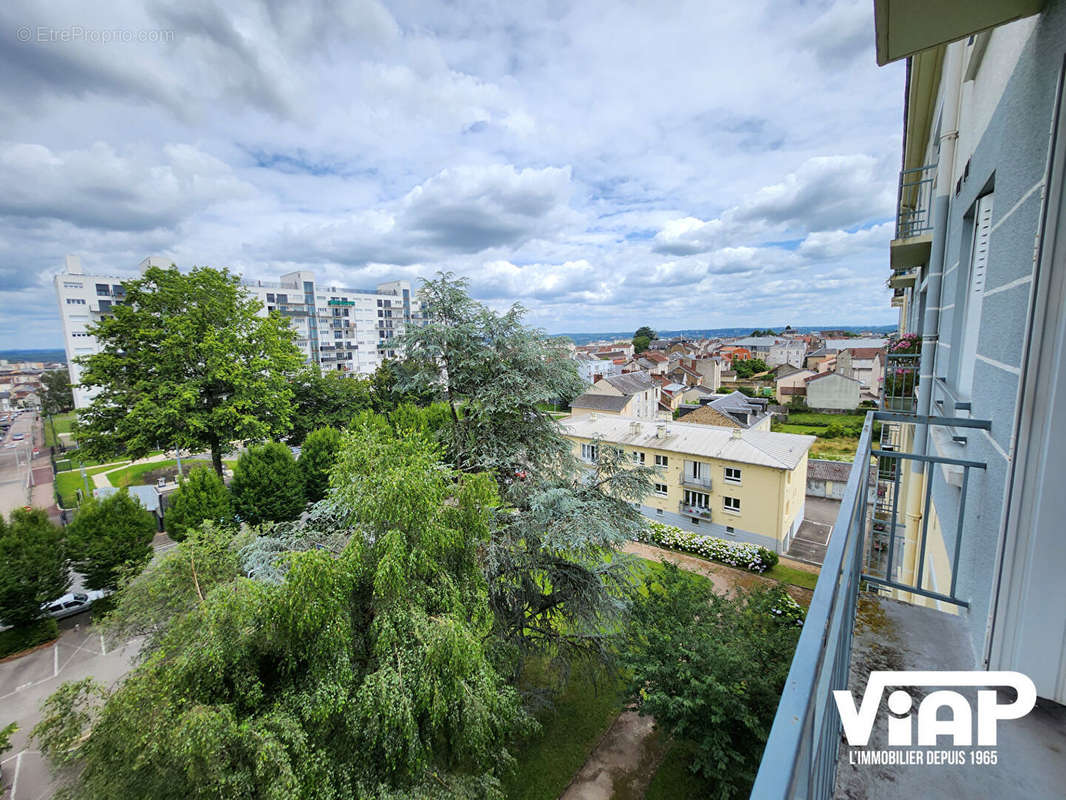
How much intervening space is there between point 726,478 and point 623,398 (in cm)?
1609

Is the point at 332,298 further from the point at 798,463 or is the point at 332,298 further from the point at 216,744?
the point at 216,744

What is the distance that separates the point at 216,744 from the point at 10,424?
354 feet

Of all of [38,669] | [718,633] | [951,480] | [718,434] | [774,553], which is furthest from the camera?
[718,434]

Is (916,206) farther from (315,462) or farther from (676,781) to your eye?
(315,462)

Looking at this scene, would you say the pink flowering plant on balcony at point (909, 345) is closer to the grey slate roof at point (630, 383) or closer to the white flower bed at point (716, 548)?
the white flower bed at point (716, 548)

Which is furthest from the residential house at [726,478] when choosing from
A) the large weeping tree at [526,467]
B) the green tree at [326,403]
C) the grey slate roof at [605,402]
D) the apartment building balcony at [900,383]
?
the green tree at [326,403]

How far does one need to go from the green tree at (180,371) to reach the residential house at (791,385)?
49.6 metres

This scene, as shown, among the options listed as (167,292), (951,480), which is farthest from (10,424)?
(951,480)

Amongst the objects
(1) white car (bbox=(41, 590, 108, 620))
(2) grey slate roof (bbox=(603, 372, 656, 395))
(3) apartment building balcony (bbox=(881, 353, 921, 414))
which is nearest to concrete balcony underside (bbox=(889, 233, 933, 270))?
(3) apartment building balcony (bbox=(881, 353, 921, 414))

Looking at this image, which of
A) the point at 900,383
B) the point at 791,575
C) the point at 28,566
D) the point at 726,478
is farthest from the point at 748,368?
the point at 28,566

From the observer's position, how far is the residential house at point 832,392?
46.2 metres

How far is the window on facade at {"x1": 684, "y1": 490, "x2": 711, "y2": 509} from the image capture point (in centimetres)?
1923

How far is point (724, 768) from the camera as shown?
661cm

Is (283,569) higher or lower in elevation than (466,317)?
lower
